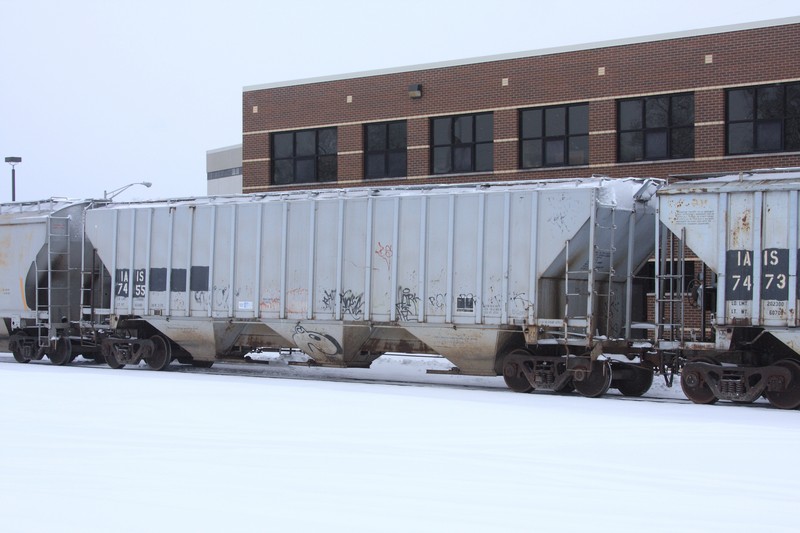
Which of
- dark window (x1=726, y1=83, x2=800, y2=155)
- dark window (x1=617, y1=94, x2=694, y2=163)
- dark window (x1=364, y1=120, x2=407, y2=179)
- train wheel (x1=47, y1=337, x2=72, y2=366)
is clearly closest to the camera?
train wheel (x1=47, y1=337, x2=72, y2=366)

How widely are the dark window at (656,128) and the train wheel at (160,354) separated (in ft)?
43.9

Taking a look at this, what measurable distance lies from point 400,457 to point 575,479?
1723 mm

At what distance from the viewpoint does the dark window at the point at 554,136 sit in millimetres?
26797

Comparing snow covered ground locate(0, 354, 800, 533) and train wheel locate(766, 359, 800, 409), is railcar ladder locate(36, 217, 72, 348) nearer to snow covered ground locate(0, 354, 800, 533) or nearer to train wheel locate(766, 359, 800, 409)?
snow covered ground locate(0, 354, 800, 533)

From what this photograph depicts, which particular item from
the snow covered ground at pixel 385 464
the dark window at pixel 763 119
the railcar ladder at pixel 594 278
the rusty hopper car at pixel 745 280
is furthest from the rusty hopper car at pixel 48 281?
the dark window at pixel 763 119

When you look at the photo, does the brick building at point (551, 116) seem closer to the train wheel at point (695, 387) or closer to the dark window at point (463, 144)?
the dark window at point (463, 144)

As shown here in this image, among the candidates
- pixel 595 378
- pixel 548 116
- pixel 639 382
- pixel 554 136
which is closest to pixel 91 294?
pixel 595 378

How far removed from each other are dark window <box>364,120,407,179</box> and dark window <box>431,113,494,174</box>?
113 cm

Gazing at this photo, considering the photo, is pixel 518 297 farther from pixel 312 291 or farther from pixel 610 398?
pixel 312 291

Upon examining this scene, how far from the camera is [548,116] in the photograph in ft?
89.5

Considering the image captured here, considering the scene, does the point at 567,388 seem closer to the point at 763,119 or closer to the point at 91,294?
the point at 763,119

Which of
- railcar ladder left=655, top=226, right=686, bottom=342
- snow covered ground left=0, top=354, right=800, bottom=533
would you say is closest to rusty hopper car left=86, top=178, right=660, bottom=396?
railcar ladder left=655, top=226, right=686, bottom=342

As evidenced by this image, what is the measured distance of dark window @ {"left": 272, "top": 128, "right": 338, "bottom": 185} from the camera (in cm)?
3130

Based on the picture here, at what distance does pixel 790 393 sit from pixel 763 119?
11734 mm
